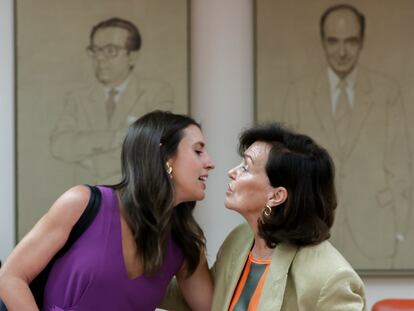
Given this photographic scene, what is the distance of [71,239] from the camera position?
2.21m

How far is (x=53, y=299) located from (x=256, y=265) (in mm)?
668

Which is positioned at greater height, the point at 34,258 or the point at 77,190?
the point at 77,190

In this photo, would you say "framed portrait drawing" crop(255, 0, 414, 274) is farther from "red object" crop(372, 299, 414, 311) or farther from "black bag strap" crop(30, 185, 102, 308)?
"black bag strap" crop(30, 185, 102, 308)

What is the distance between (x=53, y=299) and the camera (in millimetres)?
2219

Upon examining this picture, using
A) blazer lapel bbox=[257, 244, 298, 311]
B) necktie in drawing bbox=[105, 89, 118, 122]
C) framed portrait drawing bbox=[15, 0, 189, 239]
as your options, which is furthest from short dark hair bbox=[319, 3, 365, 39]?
blazer lapel bbox=[257, 244, 298, 311]

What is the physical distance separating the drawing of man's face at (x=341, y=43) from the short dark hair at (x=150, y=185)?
1597 mm

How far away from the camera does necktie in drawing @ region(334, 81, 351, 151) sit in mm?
3688

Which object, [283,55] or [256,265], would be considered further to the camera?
[283,55]

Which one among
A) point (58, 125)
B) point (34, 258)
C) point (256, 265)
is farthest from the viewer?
point (58, 125)

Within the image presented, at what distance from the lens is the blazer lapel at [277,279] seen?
82.6 inches

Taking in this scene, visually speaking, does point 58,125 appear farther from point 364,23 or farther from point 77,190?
point 364,23

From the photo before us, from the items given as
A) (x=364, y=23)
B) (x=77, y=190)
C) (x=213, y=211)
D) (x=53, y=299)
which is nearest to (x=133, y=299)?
(x=53, y=299)

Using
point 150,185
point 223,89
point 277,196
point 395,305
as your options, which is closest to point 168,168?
point 150,185

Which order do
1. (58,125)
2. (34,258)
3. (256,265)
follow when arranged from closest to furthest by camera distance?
1. (34,258)
2. (256,265)
3. (58,125)
